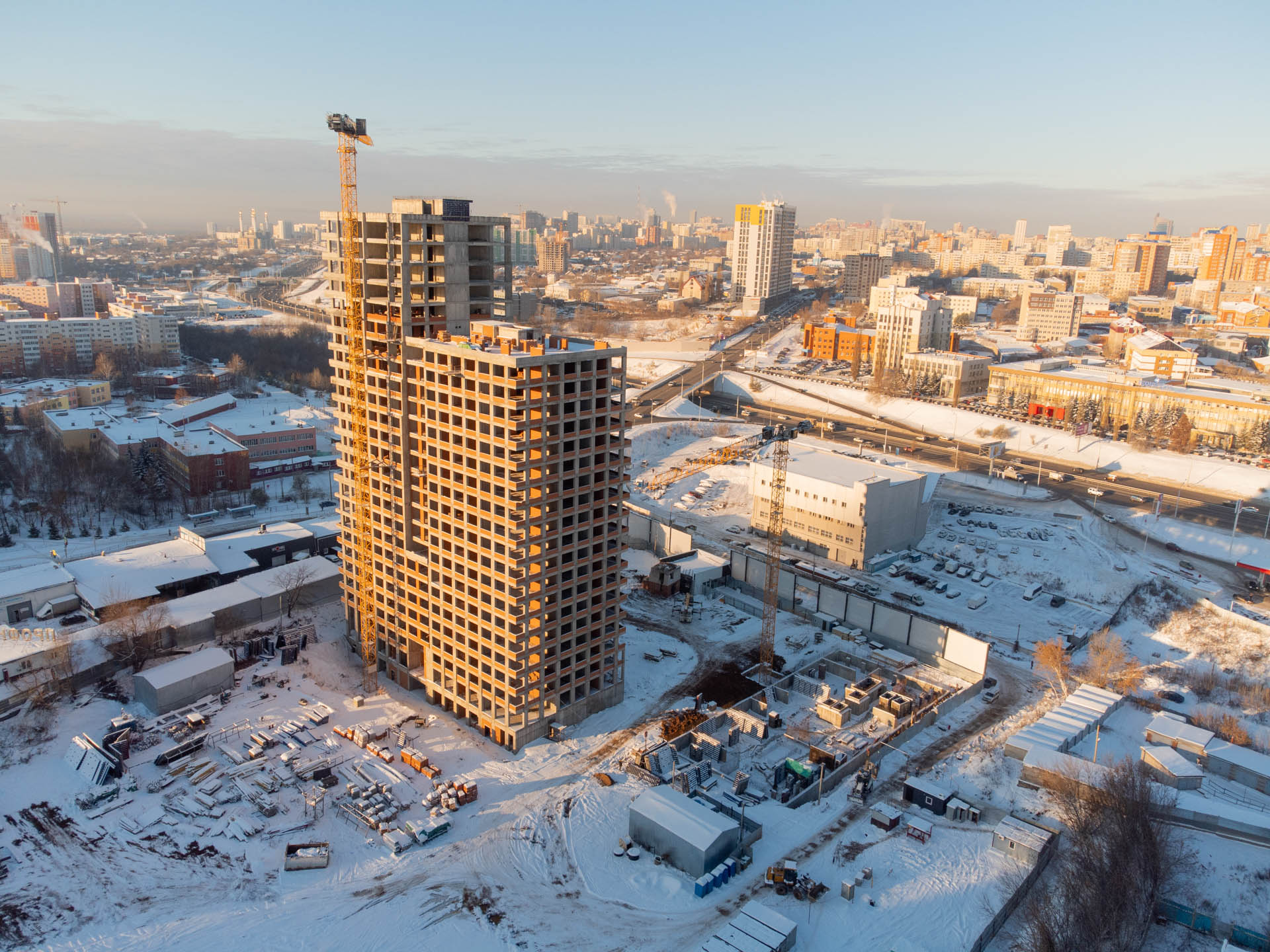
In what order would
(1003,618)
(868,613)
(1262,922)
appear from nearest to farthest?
1. (1262,922)
2. (868,613)
3. (1003,618)

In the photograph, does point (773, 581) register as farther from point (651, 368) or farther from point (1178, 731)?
point (651, 368)

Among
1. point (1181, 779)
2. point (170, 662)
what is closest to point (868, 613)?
point (1181, 779)

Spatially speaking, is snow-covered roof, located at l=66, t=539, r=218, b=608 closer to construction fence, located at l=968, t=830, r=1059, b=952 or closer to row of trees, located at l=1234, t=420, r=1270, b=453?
construction fence, located at l=968, t=830, r=1059, b=952

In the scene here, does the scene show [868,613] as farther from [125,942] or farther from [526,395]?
[125,942]

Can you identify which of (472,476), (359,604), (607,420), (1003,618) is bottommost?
(1003,618)

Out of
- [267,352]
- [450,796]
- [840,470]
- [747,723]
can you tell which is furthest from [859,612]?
[267,352]

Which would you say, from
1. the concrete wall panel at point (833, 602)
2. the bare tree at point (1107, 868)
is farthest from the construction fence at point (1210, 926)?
the concrete wall panel at point (833, 602)
